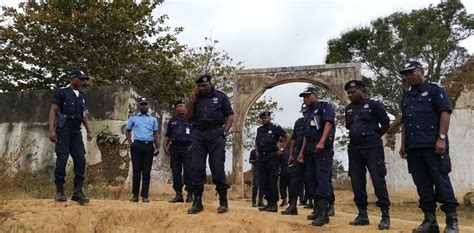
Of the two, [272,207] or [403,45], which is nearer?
[272,207]

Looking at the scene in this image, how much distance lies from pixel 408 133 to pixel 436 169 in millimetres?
486

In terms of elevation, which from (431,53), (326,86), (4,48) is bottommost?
(326,86)

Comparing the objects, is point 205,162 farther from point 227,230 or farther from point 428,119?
point 428,119

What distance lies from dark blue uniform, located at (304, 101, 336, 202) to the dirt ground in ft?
1.41

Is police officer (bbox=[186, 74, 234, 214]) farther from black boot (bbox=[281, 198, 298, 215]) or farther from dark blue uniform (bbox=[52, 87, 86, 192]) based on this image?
dark blue uniform (bbox=[52, 87, 86, 192])

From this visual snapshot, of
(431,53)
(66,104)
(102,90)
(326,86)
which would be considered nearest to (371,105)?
(66,104)

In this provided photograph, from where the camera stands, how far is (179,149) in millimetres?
7258

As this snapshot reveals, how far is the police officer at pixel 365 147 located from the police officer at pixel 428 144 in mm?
389

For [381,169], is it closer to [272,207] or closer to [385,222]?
[385,222]

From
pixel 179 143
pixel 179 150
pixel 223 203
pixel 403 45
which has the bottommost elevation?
pixel 223 203

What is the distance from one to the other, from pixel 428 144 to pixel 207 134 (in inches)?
99.8

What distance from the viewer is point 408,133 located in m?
4.77

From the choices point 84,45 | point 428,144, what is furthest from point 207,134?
point 84,45

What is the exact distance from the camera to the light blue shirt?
708 centimetres
